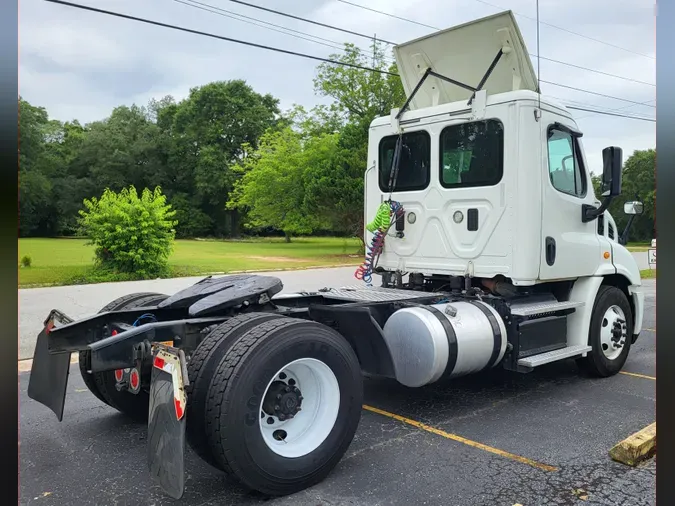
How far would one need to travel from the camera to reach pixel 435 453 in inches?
166

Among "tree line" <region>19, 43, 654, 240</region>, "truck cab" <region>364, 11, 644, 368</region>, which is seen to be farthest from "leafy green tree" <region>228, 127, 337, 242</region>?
"truck cab" <region>364, 11, 644, 368</region>

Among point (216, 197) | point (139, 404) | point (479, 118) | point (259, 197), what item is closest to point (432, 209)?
point (479, 118)

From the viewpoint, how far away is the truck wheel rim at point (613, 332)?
6.21 meters

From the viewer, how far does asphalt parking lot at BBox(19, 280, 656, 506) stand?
3.56 metres

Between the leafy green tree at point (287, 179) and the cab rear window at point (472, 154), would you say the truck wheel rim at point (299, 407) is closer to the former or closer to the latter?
the cab rear window at point (472, 154)

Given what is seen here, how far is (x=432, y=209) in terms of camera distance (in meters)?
6.08

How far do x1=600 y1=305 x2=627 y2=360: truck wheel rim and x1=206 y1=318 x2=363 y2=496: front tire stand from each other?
361cm

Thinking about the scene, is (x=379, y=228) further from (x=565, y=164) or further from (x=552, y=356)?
(x=552, y=356)

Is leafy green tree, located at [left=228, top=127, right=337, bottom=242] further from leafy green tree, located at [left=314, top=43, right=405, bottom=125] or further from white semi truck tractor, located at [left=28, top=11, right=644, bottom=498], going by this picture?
white semi truck tractor, located at [left=28, top=11, right=644, bottom=498]

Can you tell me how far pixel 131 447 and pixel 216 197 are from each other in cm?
4817

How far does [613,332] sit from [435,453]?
3.21 meters

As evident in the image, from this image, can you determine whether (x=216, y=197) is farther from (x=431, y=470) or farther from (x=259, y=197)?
(x=431, y=470)

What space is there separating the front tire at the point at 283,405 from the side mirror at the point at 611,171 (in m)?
3.47

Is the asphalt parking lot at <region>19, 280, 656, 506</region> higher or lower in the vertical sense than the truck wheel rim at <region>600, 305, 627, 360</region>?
lower
